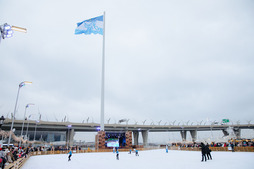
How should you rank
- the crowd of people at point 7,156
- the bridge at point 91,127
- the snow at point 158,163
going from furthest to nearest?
the bridge at point 91,127
the snow at point 158,163
the crowd of people at point 7,156

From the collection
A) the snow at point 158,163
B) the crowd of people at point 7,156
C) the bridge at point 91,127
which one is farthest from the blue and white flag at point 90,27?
the bridge at point 91,127

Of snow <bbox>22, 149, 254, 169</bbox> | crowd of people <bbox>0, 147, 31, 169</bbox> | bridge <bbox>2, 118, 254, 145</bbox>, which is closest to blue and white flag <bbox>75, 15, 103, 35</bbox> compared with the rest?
crowd of people <bbox>0, 147, 31, 169</bbox>

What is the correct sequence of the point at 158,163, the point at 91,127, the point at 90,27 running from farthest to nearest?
the point at 91,127
the point at 90,27
the point at 158,163

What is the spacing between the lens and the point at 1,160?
1102 centimetres

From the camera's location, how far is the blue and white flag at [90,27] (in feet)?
119

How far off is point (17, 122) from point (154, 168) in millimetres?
71393

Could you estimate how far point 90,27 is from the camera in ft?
125

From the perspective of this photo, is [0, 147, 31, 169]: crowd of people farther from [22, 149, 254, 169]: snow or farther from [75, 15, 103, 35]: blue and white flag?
[75, 15, 103, 35]: blue and white flag

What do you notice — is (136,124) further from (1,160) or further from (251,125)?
(1,160)

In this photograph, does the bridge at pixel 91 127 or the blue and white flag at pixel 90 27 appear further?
the bridge at pixel 91 127

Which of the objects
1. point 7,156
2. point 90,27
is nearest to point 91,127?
point 90,27

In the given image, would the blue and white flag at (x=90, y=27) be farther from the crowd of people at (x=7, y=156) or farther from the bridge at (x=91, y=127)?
the bridge at (x=91, y=127)

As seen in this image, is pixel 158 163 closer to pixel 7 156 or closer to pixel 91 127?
pixel 7 156

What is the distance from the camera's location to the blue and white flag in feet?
119
